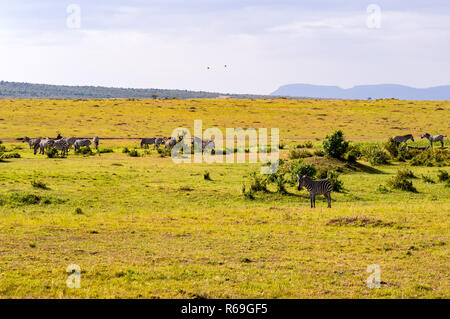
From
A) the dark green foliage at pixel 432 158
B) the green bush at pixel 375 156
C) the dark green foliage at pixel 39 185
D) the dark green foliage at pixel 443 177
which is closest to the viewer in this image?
the dark green foliage at pixel 39 185

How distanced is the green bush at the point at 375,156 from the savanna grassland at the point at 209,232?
529 mm

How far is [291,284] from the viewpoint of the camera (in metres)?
10.2

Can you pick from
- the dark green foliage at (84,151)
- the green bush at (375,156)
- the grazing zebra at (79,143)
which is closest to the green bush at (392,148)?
the green bush at (375,156)

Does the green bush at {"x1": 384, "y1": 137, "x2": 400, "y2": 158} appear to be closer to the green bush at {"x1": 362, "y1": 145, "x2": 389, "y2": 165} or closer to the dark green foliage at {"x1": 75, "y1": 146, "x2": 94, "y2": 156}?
the green bush at {"x1": 362, "y1": 145, "x2": 389, "y2": 165}

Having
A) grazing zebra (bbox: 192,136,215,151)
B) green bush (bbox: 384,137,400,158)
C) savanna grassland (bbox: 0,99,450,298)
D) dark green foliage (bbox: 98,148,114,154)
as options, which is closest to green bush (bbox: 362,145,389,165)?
savanna grassland (bbox: 0,99,450,298)

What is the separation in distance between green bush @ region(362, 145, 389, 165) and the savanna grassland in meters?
0.53

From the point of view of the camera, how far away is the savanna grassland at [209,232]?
10.1 m

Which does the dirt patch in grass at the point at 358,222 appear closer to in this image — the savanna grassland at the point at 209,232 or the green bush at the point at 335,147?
the savanna grassland at the point at 209,232

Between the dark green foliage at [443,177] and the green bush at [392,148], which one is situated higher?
the green bush at [392,148]

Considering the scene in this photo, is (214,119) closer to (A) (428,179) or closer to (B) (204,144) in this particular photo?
(B) (204,144)

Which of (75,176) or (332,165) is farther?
(332,165)
